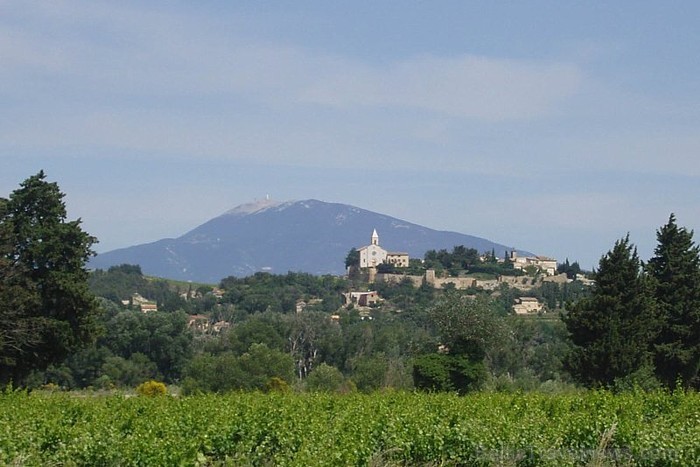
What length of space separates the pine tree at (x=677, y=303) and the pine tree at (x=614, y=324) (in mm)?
904

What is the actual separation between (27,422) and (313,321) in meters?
63.5

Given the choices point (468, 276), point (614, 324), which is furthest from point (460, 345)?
point (468, 276)

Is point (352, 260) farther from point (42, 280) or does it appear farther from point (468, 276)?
point (42, 280)

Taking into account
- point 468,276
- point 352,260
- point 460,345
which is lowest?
point 460,345

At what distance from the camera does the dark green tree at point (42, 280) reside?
98.7 feet

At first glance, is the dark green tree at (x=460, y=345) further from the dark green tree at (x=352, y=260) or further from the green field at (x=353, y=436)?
the dark green tree at (x=352, y=260)

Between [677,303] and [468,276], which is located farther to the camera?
[468,276]

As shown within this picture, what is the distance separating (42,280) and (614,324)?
20.2 m

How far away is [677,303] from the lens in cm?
3222

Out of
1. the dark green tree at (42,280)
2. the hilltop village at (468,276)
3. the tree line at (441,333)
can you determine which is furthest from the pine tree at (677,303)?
the hilltop village at (468,276)

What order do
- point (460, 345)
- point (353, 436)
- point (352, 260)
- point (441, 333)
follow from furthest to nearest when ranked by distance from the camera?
point (352, 260) < point (441, 333) < point (460, 345) < point (353, 436)

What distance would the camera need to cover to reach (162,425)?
1236 centimetres

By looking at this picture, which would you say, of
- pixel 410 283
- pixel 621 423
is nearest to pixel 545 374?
pixel 621 423

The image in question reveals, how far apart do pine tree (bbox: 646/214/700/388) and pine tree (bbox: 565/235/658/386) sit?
90cm
